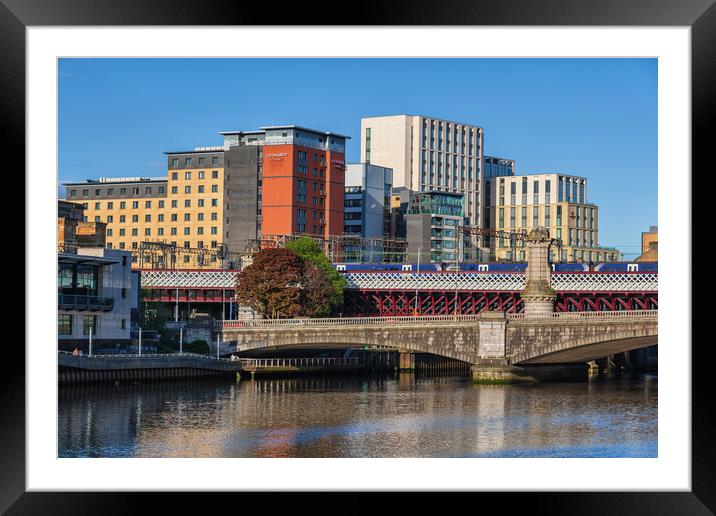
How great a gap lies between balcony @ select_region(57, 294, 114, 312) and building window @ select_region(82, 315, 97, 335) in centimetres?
37

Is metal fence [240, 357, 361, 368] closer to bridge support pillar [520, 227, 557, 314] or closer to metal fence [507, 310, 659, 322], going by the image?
bridge support pillar [520, 227, 557, 314]

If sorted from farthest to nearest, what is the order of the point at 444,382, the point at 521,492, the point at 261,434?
the point at 444,382
the point at 261,434
the point at 521,492

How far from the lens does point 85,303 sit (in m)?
53.3

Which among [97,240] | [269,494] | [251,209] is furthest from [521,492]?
[251,209]

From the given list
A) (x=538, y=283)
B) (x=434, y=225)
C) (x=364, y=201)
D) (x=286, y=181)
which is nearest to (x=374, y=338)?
(x=538, y=283)

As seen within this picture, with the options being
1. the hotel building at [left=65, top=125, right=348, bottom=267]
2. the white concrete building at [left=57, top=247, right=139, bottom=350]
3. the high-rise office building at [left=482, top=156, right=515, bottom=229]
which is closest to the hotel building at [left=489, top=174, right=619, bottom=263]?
the high-rise office building at [left=482, top=156, right=515, bottom=229]

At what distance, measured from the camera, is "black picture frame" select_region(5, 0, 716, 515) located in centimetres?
1428

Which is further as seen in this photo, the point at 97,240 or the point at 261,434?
the point at 97,240

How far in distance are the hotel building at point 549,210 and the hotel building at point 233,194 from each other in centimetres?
3047
